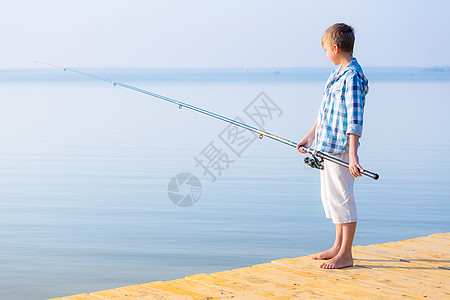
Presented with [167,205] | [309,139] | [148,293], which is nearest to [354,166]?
[309,139]

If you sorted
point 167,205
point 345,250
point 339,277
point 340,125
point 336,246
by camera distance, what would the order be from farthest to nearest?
1. point 167,205
2. point 336,246
3. point 345,250
4. point 340,125
5. point 339,277

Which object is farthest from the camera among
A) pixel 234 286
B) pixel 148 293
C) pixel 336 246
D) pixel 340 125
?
pixel 336 246

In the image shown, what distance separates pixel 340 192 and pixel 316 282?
0.54m

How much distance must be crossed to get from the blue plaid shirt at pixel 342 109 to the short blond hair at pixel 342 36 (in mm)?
95

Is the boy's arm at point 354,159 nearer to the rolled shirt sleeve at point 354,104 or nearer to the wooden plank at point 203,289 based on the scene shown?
the rolled shirt sleeve at point 354,104

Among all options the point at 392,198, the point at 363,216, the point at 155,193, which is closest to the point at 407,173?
the point at 392,198

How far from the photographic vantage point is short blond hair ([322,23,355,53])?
13.8 ft

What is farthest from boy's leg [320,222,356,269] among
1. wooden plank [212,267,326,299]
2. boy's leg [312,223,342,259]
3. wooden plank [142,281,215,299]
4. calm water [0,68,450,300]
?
calm water [0,68,450,300]

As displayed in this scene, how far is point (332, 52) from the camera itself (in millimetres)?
4227

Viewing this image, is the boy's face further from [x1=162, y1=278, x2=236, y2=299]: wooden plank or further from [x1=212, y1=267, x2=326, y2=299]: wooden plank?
[x1=162, y1=278, x2=236, y2=299]: wooden plank

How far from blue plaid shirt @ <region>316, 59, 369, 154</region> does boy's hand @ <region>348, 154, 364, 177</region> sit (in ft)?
0.45

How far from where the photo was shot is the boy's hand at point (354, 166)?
13.0 ft

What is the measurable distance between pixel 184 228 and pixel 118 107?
56.7 feet

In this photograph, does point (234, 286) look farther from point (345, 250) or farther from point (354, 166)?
point (354, 166)
